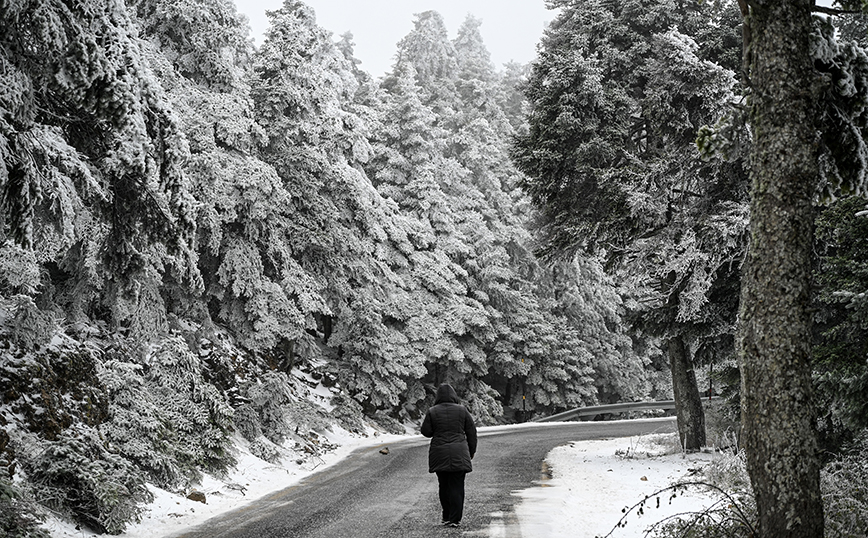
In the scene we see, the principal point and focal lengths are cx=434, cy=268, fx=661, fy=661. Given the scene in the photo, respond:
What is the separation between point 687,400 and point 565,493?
5.46 metres

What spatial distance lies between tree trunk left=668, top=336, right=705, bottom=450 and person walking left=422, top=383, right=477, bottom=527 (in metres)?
7.29

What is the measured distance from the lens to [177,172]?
288 inches

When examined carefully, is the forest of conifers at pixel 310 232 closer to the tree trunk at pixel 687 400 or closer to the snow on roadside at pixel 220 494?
the tree trunk at pixel 687 400

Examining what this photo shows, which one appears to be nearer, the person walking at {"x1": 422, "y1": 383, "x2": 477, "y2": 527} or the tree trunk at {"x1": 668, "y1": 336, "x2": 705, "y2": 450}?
the person walking at {"x1": 422, "y1": 383, "x2": 477, "y2": 527}

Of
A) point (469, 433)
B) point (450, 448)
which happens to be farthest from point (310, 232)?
point (450, 448)

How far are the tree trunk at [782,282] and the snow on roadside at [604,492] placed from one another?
1717 millimetres

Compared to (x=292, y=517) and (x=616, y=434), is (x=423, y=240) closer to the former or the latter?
(x=616, y=434)

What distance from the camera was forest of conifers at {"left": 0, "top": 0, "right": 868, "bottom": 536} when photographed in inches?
244

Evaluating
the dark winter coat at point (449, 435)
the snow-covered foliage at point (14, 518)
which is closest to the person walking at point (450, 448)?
the dark winter coat at point (449, 435)

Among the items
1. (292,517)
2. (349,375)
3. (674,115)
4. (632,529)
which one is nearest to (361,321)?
(349,375)

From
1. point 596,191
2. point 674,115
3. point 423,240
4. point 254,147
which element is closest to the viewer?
point 674,115

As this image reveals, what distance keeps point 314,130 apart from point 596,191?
8.48 meters

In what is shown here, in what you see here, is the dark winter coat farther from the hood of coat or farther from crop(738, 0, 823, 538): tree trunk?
crop(738, 0, 823, 538): tree trunk

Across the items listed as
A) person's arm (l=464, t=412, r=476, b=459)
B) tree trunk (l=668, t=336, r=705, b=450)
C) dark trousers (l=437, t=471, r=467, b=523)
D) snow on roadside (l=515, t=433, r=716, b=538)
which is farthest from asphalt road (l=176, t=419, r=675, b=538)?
tree trunk (l=668, t=336, r=705, b=450)
